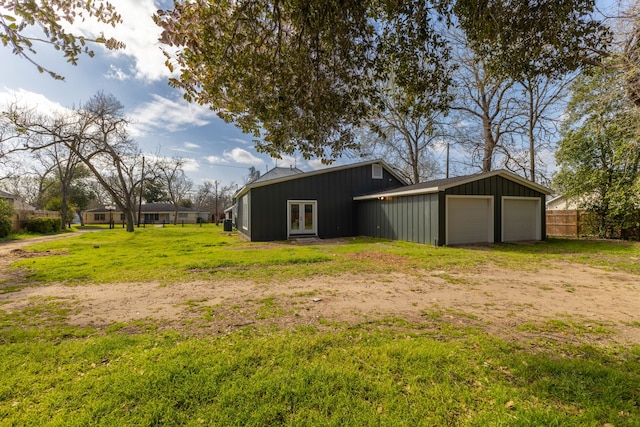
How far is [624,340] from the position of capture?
305cm

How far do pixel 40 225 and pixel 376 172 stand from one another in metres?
23.2

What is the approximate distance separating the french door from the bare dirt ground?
8.81 metres

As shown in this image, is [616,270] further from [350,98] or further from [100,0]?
[100,0]

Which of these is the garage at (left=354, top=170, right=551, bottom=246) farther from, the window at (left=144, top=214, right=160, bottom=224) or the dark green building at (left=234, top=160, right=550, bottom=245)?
the window at (left=144, top=214, right=160, bottom=224)

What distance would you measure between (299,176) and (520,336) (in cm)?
1215

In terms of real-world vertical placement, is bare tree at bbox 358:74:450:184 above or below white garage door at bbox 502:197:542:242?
above

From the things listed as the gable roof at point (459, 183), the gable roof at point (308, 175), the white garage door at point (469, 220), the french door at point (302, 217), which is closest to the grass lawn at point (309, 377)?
the gable roof at point (459, 183)

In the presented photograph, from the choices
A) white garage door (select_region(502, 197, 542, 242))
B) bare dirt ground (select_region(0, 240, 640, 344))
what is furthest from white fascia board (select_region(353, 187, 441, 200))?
bare dirt ground (select_region(0, 240, 640, 344))

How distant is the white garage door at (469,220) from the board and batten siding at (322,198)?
550cm

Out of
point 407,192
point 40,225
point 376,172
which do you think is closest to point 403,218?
point 407,192

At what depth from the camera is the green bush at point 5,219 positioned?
16172 millimetres

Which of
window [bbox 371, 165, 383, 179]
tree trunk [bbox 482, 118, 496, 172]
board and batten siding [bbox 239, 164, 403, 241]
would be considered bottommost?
board and batten siding [bbox 239, 164, 403, 241]

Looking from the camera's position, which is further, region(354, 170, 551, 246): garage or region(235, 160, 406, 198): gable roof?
region(235, 160, 406, 198): gable roof

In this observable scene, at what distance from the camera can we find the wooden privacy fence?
1452cm
